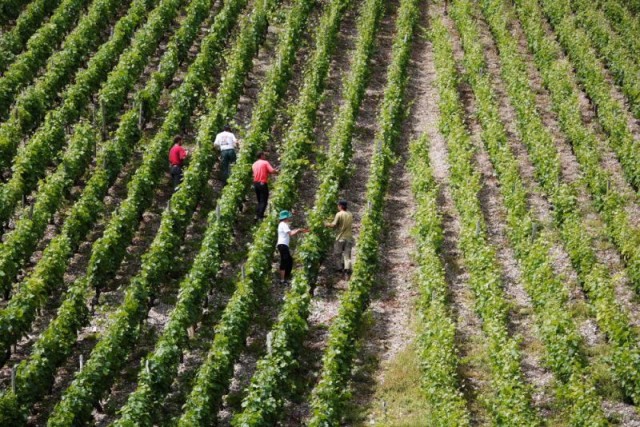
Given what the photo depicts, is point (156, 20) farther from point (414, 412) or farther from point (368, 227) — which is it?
point (414, 412)

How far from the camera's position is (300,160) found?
20766 mm

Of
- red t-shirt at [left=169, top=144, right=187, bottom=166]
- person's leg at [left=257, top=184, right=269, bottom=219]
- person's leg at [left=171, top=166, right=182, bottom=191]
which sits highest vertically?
red t-shirt at [left=169, top=144, right=187, bottom=166]

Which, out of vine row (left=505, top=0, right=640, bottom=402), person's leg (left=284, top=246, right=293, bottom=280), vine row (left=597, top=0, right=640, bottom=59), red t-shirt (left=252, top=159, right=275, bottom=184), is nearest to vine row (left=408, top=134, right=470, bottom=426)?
person's leg (left=284, top=246, right=293, bottom=280)

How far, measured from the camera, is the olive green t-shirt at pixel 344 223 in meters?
18.4

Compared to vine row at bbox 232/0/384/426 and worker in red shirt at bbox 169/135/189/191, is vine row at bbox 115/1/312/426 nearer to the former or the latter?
worker in red shirt at bbox 169/135/189/191

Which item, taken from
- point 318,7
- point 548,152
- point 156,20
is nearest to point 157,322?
point 548,152

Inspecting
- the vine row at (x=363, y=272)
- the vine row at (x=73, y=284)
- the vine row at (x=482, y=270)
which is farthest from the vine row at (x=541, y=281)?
the vine row at (x=73, y=284)

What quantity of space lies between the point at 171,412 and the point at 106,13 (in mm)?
14415

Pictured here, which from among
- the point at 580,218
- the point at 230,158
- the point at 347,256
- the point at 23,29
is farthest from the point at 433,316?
the point at 23,29

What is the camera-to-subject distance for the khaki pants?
18.5 metres

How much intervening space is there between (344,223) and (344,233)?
18 centimetres

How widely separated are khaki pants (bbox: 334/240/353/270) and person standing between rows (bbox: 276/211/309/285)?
29.2 inches

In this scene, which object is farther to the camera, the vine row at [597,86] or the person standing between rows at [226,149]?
the vine row at [597,86]

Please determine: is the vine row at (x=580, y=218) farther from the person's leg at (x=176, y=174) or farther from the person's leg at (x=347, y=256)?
the person's leg at (x=176, y=174)
